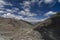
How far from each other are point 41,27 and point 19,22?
13.6 feet

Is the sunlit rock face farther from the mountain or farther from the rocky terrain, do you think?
the mountain

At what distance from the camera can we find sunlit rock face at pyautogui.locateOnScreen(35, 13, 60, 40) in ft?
52.1

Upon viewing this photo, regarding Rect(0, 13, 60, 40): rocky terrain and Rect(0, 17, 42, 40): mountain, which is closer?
Rect(0, 13, 60, 40): rocky terrain

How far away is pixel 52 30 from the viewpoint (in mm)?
16266

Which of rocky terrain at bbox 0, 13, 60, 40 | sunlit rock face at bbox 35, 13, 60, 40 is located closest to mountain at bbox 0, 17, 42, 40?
rocky terrain at bbox 0, 13, 60, 40

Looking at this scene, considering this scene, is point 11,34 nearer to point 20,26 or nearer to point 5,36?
point 5,36

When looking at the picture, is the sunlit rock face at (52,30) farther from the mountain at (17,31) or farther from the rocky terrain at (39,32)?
the mountain at (17,31)

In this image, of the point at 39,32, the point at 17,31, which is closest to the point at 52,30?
the point at 39,32

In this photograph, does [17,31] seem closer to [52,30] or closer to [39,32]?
[39,32]

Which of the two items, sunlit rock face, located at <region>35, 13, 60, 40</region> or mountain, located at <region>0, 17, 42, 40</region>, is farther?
mountain, located at <region>0, 17, 42, 40</region>

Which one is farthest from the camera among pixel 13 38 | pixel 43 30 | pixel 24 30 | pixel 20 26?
pixel 20 26

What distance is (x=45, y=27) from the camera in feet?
55.2

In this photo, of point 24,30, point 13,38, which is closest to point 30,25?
point 24,30

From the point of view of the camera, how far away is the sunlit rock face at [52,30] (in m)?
15.9
